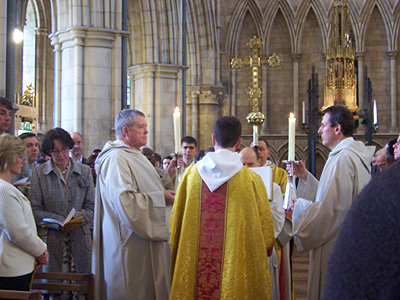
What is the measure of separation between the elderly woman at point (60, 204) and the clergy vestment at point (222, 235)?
0.90 m

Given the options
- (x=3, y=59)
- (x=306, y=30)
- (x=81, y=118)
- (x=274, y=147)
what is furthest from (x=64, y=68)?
(x=306, y=30)

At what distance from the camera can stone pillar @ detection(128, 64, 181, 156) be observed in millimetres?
12875

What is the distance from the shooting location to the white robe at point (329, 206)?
3236 mm

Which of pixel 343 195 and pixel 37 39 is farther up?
pixel 37 39

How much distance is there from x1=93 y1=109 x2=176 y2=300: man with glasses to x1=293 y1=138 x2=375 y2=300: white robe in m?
0.84

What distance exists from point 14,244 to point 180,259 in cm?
91

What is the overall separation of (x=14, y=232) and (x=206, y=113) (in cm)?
1407

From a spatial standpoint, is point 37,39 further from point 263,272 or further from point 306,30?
Result: point 263,272

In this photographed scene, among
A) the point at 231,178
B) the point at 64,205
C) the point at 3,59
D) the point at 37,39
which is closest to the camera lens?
the point at 231,178

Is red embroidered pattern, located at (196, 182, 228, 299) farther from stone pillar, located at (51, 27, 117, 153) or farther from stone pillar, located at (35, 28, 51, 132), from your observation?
stone pillar, located at (35, 28, 51, 132)

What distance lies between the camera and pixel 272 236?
322 centimetres

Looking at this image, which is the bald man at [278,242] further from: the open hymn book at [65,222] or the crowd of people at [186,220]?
the open hymn book at [65,222]

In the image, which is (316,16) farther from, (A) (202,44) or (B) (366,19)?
(A) (202,44)

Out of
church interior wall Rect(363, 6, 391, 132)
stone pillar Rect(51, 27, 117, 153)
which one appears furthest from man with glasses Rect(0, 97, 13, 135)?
church interior wall Rect(363, 6, 391, 132)
